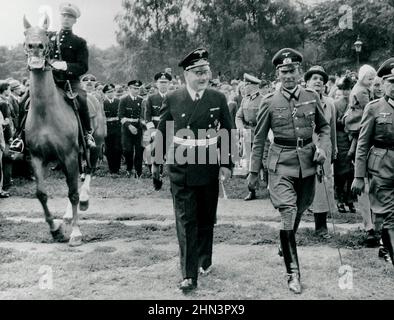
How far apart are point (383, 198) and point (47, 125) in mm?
4591

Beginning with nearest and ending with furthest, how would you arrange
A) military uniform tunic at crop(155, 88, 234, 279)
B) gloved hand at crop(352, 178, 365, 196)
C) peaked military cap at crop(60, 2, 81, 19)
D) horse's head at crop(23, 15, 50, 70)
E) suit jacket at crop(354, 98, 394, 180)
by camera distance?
military uniform tunic at crop(155, 88, 234, 279), suit jacket at crop(354, 98, 394, 180), gloved hand at crop(352, 178, 365, 196), horse's head at crop(23, 15, 50, 70), peaked military cap at crop(60, 2, 81, 19)

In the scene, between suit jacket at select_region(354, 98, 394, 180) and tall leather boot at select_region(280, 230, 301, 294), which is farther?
suit jacket at select_region(354, 98, 394, 180)

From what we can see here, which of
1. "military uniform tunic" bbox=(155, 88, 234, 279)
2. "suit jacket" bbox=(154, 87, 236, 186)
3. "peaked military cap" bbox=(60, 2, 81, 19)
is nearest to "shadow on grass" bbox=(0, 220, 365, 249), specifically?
"military uniform tunic" bbox=(155, 88, 234, 279)

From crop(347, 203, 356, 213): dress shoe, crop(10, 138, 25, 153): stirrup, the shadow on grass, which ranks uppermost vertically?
crop(10, 138, 25, 153): stirrup

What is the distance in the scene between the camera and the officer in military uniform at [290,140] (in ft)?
20.6

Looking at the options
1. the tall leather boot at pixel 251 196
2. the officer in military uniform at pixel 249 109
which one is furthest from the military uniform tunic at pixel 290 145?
the officer in military uniform at pixel 249 109

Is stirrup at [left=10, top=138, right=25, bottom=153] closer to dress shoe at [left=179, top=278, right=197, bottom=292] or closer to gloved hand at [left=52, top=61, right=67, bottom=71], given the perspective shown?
gloved hand at [left=52, top=61, right=67, bottom=71]

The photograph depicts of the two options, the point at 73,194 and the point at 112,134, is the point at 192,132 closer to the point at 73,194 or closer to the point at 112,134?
the point at 73,194

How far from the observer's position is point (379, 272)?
6.61 m

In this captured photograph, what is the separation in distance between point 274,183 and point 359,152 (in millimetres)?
1084

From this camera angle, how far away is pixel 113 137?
1611 cm

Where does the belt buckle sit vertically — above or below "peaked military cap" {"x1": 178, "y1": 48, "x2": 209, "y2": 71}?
below

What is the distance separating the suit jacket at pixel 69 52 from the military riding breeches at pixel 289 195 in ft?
13.0

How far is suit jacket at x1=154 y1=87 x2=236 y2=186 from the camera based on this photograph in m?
6.12
